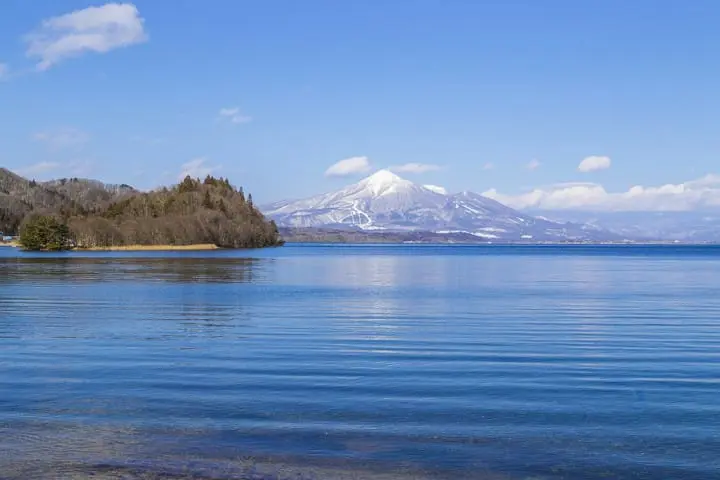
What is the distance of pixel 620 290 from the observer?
56781mm

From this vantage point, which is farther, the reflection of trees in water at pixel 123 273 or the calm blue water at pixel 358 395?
the reflection of trees in water at pixel 123 273

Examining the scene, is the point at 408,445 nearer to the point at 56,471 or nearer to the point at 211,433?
the point at 211,433

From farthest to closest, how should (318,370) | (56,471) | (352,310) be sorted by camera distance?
(352,310) → (318,370) → (56,471)

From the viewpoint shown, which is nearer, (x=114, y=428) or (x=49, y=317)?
(x=114, y=428)

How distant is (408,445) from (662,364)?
11374 millimetres

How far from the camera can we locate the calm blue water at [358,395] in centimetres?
1208

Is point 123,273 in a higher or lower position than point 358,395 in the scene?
higher

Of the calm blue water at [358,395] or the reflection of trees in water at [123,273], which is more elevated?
the reflection of trees in water at [123,273]

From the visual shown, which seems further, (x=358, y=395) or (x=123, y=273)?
(x=123, y=273)

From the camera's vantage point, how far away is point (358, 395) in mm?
17031

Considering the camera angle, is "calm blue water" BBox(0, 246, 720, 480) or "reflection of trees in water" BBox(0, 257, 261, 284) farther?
"reflection of trees in water" BBox(0, 257, 261, 284)

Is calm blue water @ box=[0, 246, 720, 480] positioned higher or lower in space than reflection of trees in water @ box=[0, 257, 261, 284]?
lower

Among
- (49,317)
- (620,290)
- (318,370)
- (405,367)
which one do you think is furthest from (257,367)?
(620,290)

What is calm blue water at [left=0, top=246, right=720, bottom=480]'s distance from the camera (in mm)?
12078
